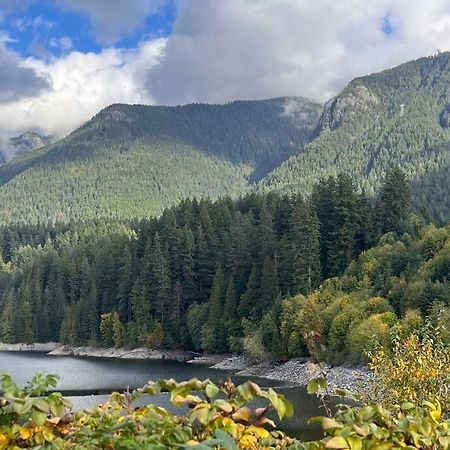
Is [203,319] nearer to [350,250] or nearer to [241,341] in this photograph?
[241,341]

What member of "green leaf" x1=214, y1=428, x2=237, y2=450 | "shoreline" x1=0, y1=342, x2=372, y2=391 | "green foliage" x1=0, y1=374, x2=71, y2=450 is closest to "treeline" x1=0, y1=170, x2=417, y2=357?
"shoreline" x1=0, y1=342, x2=372, y2=391

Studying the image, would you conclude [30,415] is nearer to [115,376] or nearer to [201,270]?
[115,376]

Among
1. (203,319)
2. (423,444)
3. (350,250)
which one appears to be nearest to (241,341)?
(203,319)

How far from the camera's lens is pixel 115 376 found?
73562 millimetres

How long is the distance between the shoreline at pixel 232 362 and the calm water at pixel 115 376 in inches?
97.2

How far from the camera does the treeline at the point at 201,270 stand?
8725 cm

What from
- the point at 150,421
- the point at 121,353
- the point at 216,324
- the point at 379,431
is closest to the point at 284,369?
the point at 216,324

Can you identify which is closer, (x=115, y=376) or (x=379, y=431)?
(x=379, y=431)

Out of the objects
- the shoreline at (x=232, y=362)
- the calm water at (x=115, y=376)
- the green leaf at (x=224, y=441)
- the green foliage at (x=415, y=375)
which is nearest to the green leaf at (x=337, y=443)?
the green leaf at (x=224, y=441)

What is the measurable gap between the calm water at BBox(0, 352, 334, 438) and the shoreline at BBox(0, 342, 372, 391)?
8.10 ft

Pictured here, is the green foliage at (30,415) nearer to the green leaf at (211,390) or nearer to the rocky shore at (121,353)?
the green leaf at (211,390)

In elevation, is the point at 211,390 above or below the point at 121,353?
above

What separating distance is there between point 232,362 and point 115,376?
16.4 meters

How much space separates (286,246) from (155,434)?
3467 inches
